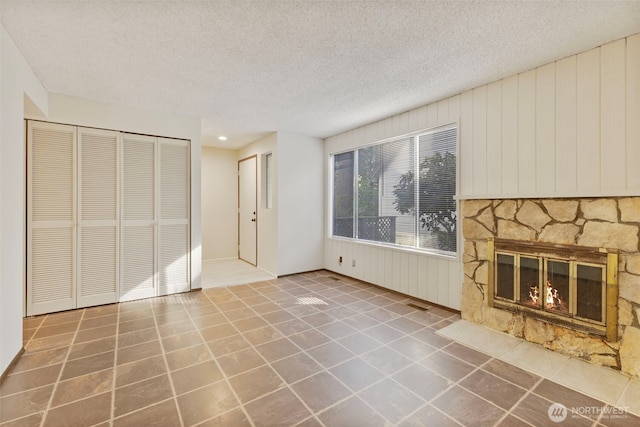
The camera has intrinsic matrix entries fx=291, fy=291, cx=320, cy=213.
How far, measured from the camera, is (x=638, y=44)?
2143mm

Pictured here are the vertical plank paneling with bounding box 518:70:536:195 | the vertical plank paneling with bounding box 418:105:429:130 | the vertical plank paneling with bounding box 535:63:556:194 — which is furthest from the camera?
the vertical plank paneling with bounding box 418:105:429:130

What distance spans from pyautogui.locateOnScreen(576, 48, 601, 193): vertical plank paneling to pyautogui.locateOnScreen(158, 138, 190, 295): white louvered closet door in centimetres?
443

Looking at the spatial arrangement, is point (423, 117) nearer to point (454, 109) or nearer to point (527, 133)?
point (454, 109)

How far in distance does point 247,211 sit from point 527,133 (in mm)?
5039

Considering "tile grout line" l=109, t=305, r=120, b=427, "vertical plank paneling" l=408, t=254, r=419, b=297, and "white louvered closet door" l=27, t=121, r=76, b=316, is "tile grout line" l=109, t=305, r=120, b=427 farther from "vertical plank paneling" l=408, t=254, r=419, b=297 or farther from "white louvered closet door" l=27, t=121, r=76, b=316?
"vertical plank paneling" l=408, t=254, r=419, b=297

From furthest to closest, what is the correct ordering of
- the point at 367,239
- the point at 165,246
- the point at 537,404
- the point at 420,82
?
1. the point at 367,239
2. the point at 165,246
3. the point at 420,82
4. the point at 537,404

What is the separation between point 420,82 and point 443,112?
0.64 metres

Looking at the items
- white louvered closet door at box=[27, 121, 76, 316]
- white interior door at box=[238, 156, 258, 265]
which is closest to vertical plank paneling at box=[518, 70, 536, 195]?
white interior door at box=[238, 156, 258, 265]

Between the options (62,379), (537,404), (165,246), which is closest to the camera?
(537,404)

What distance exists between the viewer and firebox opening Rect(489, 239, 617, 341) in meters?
2.27

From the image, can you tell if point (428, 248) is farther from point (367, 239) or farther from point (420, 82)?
point (420, 82)

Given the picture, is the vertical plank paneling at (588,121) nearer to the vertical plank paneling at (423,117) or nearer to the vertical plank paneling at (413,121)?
the vertical plank paneling at (423,117)

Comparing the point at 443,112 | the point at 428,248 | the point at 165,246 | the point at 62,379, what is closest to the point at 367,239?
the point at 428,248

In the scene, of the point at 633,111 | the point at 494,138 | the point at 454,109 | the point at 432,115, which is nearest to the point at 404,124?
the point at 432,115
